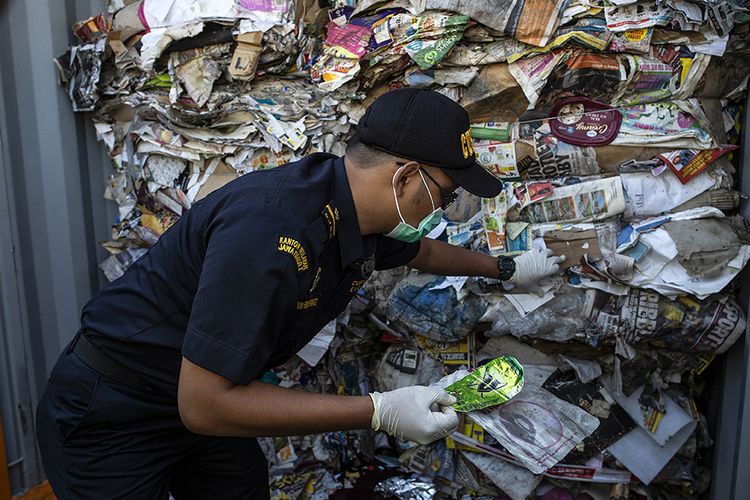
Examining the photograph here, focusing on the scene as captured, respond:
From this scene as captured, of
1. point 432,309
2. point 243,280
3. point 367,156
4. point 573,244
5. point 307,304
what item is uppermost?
point 367,156

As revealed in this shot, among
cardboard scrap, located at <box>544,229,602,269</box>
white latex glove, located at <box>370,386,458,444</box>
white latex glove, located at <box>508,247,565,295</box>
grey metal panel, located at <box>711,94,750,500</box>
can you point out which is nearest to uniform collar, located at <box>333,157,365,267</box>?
white latex glove, located at <box>370,386,458,444</box>

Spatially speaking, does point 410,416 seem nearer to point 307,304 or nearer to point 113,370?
point 307,304

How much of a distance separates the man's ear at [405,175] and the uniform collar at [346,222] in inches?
3.8

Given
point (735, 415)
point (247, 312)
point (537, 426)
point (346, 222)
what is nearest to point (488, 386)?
point (537, 426)

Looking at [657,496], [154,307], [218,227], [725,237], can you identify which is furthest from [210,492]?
[725,237]

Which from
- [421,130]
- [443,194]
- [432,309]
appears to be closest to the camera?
[421,130]

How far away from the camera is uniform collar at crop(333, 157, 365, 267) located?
3.79 ft

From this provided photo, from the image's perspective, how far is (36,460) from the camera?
210 cm

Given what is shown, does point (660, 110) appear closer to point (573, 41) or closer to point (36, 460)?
point (573, 41)

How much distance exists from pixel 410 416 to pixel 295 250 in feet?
1.36

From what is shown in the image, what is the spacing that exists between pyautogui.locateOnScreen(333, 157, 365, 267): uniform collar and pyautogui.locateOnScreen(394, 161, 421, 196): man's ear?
0.10 m

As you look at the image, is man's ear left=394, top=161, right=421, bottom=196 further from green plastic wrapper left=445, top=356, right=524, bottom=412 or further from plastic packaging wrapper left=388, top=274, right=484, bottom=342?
plastic packaging wrapper left=388, top=274, right=484, bottom=342

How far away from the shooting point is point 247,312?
950mm

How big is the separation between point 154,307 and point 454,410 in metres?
0.66
